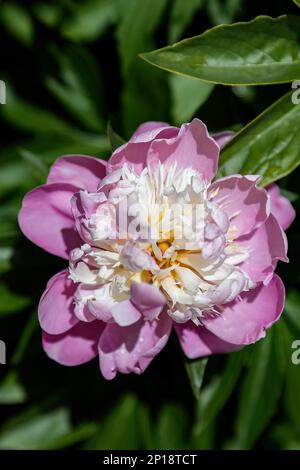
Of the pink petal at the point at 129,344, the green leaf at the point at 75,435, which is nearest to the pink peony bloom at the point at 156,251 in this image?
the pink petal at the point at 129,344

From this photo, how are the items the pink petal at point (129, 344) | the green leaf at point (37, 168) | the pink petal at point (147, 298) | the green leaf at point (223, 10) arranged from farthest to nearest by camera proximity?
the green leaf at point (223, 10) < the green leaf at point (37, 168) < the pink petal at point (129, 344) < the pink petal at point (147, 298)

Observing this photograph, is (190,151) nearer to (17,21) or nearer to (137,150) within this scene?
(137,150)

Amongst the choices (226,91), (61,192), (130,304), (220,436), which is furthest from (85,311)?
(220,436)

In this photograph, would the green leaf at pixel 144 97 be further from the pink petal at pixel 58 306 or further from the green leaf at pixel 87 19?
the pink petal at pixel 58 306

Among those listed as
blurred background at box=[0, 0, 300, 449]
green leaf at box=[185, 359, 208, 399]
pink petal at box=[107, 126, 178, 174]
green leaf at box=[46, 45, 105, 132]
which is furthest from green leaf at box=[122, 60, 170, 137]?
green leaf at box=[185, 359, 208, 399]

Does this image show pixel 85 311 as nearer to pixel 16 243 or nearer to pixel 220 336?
pixel 220 336

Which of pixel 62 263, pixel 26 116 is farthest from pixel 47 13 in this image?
pixel 62 263

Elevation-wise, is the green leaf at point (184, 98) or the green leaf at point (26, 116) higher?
the green leaf at point (184, 98)

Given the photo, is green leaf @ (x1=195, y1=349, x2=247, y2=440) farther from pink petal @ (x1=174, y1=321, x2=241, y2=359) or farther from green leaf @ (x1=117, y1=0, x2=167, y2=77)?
green leaf @ (x1=117, y1=0, x2=167, y2=77)
